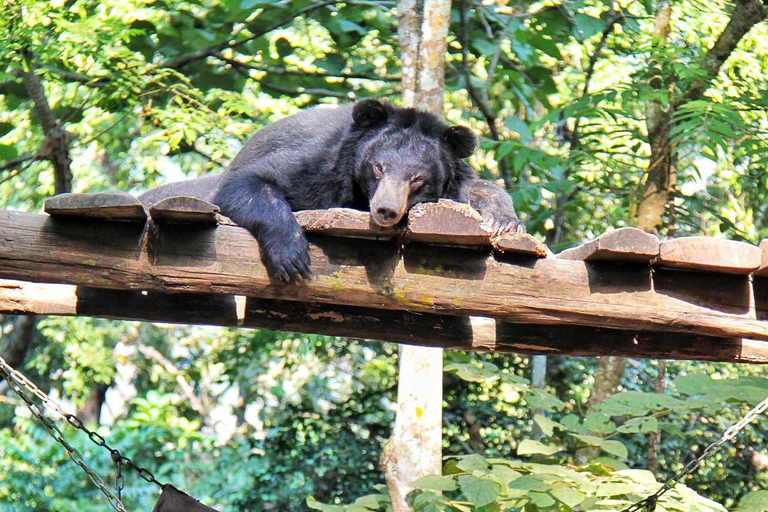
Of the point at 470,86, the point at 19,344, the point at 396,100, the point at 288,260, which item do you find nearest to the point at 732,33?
the point at 470,86

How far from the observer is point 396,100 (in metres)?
7.79

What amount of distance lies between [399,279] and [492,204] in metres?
1.15

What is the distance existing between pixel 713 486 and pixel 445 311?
18.8 feet

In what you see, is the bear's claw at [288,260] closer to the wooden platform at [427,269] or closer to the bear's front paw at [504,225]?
the wooden platform at [427,269]

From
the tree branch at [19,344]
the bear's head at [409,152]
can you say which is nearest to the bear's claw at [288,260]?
the bear's head at [409,152]

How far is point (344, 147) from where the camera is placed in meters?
3.57

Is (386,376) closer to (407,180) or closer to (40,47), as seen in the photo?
(40,47)

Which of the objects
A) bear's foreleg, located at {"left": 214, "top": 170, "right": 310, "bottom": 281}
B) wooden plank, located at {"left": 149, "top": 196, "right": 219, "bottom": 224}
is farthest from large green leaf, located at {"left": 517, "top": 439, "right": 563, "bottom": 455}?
wooden plank, located at {"left": 149, "top": 196, "right": 219, "bottom": 224}

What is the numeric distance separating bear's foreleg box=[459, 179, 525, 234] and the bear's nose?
697 millimetres

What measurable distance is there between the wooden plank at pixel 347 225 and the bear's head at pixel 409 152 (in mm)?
759

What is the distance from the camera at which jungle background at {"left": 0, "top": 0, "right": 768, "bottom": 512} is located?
518 centimetres

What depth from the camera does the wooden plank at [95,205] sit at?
7.02 ft

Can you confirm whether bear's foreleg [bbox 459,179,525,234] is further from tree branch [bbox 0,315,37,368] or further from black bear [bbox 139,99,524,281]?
tree branch [bbox 0,315,37,368]

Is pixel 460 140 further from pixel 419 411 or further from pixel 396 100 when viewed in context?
pixel 396 100
